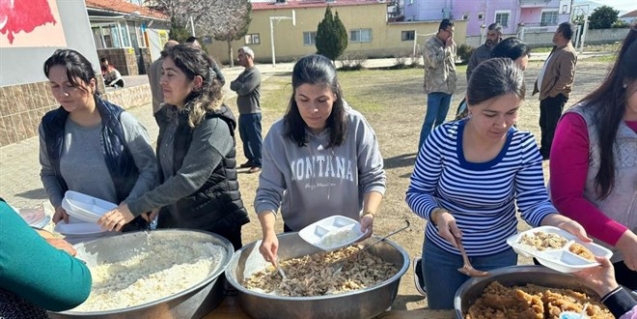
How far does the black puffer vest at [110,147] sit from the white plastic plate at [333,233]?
905 millimetres

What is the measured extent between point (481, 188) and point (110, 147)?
1.62 metres

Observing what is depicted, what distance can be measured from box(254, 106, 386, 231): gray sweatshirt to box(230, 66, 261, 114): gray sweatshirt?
3564 millimetres

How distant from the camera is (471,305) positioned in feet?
4.08

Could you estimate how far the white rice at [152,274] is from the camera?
4.25ft

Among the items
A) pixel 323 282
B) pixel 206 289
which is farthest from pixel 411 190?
pixel 206 289

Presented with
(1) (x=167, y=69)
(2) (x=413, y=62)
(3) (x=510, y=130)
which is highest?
(1) (x=167, y=69)

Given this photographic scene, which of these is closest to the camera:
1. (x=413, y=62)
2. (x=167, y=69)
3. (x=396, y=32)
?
(x=167, y=69)

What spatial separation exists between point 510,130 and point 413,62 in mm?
19415

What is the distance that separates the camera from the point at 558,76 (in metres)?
4.92

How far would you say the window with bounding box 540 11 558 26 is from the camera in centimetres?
3584

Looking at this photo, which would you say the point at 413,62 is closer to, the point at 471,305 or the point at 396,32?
the point at 396,32

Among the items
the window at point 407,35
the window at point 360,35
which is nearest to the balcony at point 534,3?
the window at point 407,35

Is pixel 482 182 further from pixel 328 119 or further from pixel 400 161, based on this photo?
pixel 400 161

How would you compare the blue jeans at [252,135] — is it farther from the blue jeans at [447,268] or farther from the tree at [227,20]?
the tree at [227,20]
